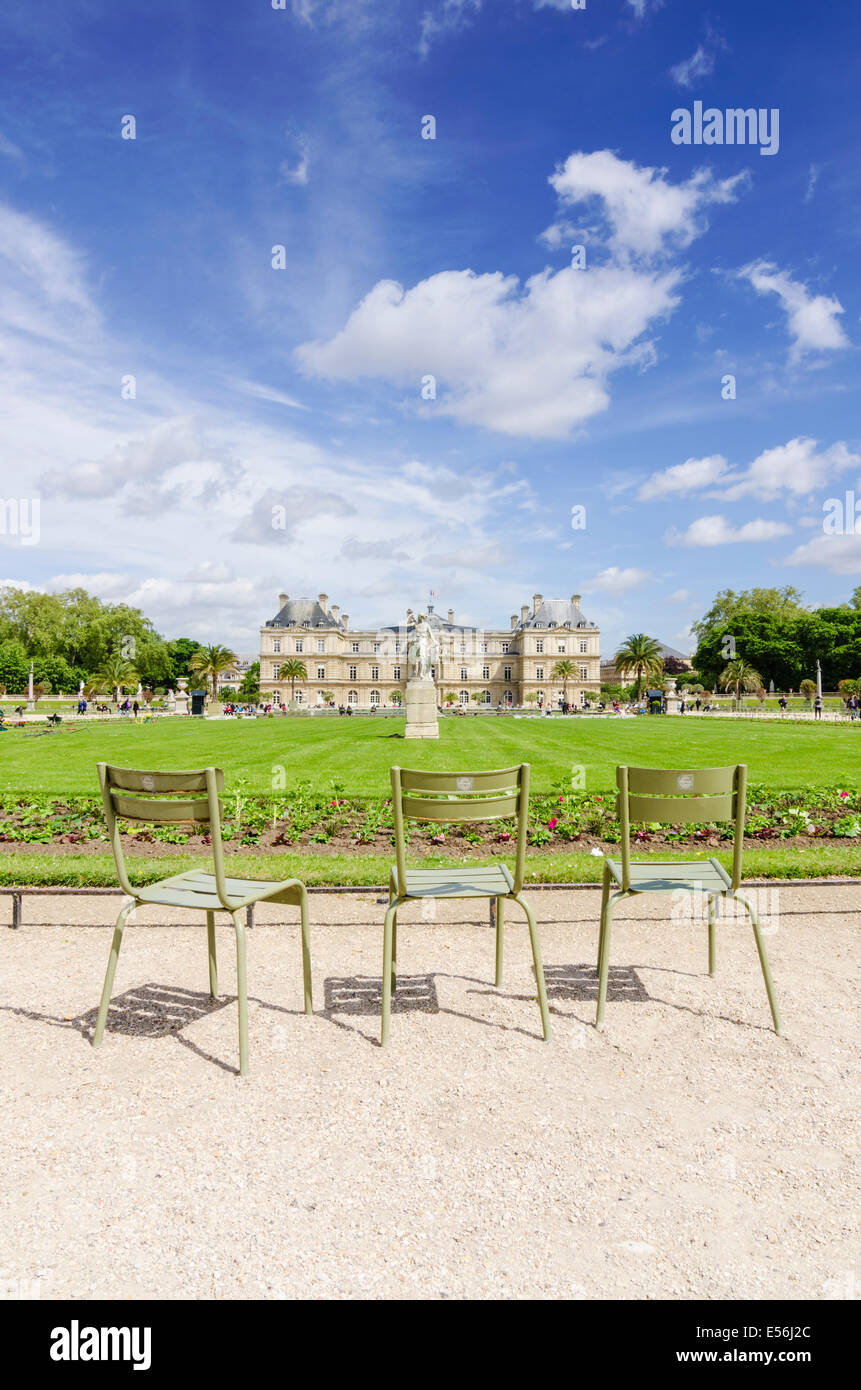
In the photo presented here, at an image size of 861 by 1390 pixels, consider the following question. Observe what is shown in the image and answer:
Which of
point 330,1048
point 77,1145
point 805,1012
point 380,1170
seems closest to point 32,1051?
point 77,1145

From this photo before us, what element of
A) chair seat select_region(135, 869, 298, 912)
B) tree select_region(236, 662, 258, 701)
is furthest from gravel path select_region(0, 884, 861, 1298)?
tree select_region(236, 662, 258, 701)

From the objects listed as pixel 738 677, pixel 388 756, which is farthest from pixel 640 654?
pixel 388 756

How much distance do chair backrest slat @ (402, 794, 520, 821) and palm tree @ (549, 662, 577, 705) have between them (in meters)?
93.3

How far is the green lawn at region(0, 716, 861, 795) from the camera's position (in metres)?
12.6

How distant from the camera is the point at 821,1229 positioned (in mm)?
2350

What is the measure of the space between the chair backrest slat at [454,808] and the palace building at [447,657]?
315 ft

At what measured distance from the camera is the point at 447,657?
10944cm

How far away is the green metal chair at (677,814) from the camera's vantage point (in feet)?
12.1

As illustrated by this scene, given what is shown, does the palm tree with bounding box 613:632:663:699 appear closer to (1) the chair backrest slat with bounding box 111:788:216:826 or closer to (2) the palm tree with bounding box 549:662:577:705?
(2) the palm tree with bounding box 549:662:577:705

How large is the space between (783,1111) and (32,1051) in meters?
3.34

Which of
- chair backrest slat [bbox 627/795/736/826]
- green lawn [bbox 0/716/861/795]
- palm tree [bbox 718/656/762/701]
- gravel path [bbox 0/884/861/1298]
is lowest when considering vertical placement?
gravel path [bbox 0/884/861/1298]

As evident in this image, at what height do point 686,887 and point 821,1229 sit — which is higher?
point 686,887

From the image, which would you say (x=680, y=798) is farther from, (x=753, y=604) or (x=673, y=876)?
(x=753, y=604)
